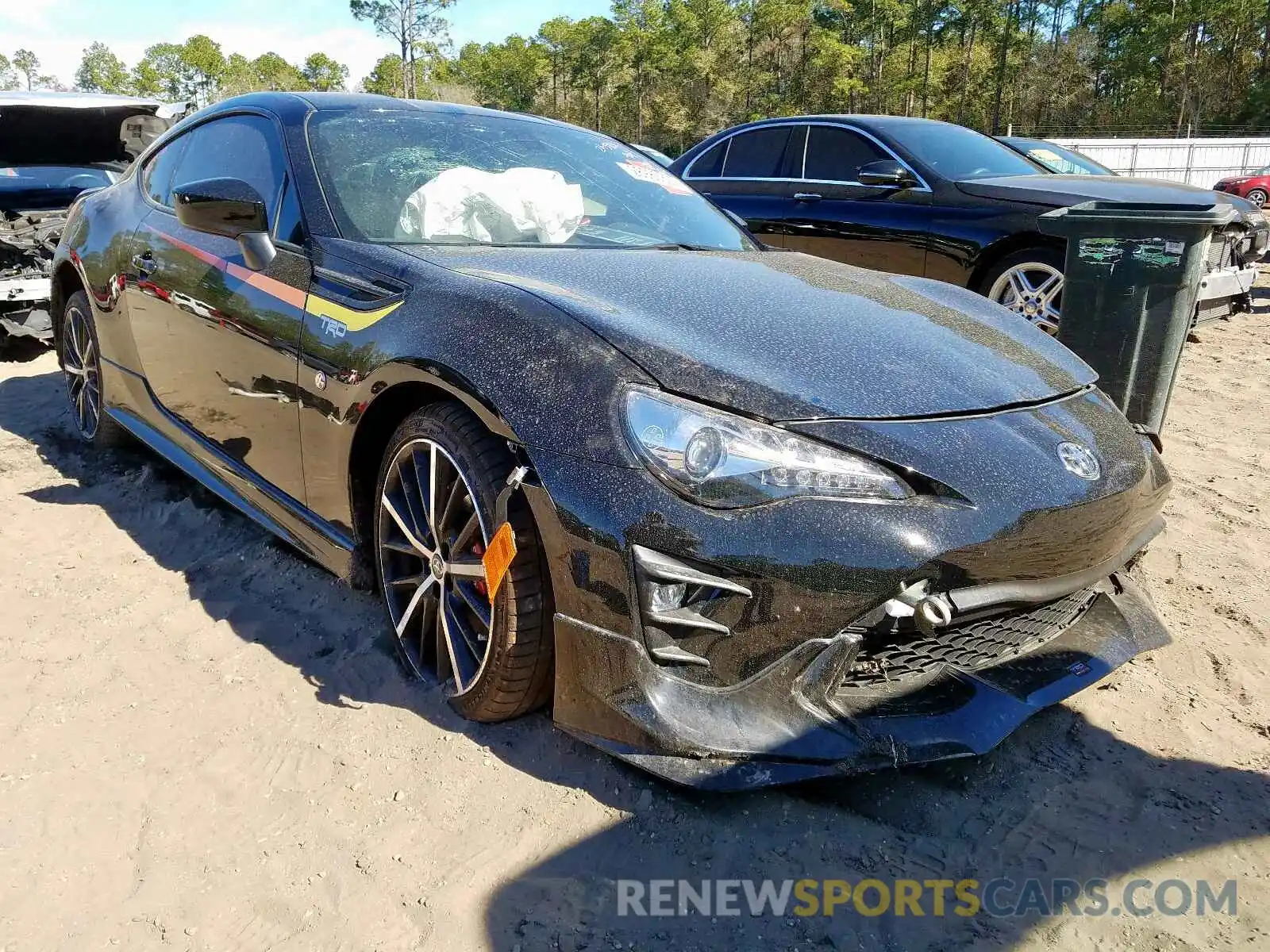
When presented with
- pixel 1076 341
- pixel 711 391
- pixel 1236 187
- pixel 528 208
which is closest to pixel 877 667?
pixel 711 391

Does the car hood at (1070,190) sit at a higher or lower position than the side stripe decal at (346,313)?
higher

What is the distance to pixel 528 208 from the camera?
2.98m

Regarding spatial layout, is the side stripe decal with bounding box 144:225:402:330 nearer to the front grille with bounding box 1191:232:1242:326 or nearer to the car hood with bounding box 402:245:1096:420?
the car hood with bounding box 402:245:1096:420

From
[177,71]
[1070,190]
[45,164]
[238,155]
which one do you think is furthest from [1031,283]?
[177,71]

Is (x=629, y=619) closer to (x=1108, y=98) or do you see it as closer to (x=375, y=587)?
(x=375, y=587)

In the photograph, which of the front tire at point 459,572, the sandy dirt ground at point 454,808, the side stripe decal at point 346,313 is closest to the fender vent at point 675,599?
the front tire at point 459,572

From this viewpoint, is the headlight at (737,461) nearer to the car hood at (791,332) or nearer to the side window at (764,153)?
the car hood at (791,332)

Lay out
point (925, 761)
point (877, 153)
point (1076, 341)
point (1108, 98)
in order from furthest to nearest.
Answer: point (1108, 98) < point (877, 153) < point (1076, 341) < point (925, 761)

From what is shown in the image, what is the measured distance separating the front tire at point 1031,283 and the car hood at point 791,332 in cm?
292

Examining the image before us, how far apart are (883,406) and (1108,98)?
5841cm

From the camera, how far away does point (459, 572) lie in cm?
222

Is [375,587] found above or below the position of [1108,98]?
below

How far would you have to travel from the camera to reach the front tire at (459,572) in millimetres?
2051

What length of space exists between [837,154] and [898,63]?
2069 inches
